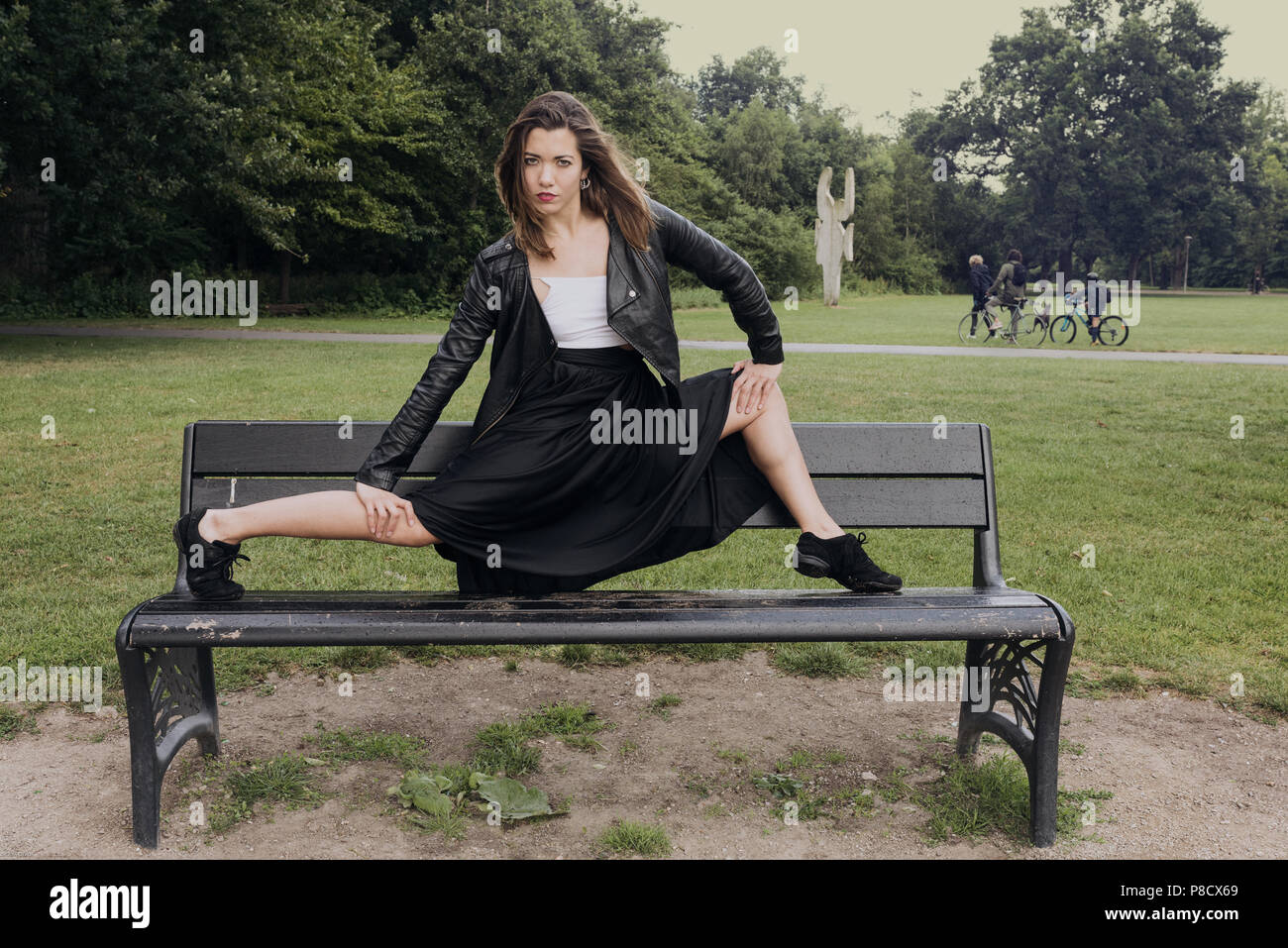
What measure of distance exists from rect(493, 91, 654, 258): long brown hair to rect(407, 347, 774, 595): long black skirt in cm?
33

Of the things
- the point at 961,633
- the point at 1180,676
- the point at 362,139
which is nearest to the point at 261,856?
the point at 961,633

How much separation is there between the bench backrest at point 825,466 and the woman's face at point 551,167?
701 mm

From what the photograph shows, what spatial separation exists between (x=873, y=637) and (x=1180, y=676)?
1783 millimetres

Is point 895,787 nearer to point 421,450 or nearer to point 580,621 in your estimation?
point 580,621

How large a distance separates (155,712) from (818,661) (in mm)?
A: 2220

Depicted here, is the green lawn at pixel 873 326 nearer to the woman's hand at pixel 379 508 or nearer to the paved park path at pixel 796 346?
the paved park path at pixel 796 346

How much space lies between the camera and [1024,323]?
757 inches

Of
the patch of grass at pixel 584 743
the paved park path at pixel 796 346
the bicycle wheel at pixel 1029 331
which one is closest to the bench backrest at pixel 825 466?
the patch of grass at pixel 584 743

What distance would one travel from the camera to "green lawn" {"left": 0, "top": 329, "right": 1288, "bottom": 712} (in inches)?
169

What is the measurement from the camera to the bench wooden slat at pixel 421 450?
3.29 m

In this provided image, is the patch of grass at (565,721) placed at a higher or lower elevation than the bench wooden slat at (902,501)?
lower

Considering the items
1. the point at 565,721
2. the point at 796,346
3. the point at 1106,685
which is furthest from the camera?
the point at 796,346
